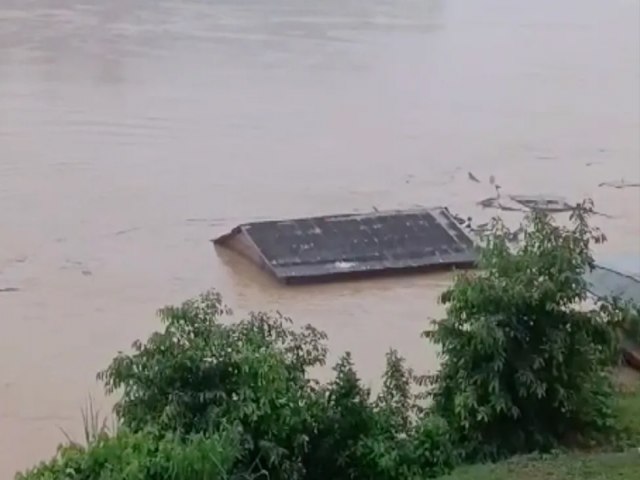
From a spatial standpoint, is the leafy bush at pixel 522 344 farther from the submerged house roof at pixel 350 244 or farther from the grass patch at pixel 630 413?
the submerged house roof at pixel 350 244

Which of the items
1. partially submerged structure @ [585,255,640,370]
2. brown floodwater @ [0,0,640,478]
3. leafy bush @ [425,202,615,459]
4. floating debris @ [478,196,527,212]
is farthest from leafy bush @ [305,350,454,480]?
floating debris @ [478,196,527,212]

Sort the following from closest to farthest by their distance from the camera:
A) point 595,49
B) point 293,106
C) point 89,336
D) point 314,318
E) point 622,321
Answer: point 622,321, point 89,336, point 314,318, point 293,106, point 595,49

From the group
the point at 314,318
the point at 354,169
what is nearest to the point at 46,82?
the point at 354,169

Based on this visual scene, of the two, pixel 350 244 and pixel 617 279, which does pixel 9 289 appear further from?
pixel 617 279

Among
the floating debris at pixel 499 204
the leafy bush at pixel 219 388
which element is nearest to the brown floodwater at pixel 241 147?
the floating debris at pixel 499 204

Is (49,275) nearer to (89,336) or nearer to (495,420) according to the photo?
(89,336)

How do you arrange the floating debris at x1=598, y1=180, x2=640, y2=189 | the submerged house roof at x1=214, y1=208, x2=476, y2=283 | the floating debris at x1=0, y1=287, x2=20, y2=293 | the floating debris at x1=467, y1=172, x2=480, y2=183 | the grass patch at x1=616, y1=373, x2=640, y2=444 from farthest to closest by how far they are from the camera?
the floating debris at x1=598, y1=180, x2=640, y2=189
the floating debris at x1=467, y1=172, x2=480, y2=183
the submerged house roof at x1=214, y1=208, x2=476, y2=283
the floating debris at x1=0, y1=287, x2=20, y2=293
the grass patch at x1=616, y1=373, x2=640, y2=444

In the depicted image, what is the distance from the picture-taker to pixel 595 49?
43.7 feet

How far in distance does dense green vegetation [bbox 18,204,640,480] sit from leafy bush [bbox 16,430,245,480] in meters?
0.17

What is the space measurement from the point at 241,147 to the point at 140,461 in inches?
227

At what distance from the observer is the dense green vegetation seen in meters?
3.37

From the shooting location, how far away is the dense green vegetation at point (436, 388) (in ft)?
11.1

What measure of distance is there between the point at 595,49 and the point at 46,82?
240 inches

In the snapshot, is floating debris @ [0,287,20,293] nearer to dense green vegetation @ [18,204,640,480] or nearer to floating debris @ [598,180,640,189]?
dense green vegetation @ [18,204,640,480]
